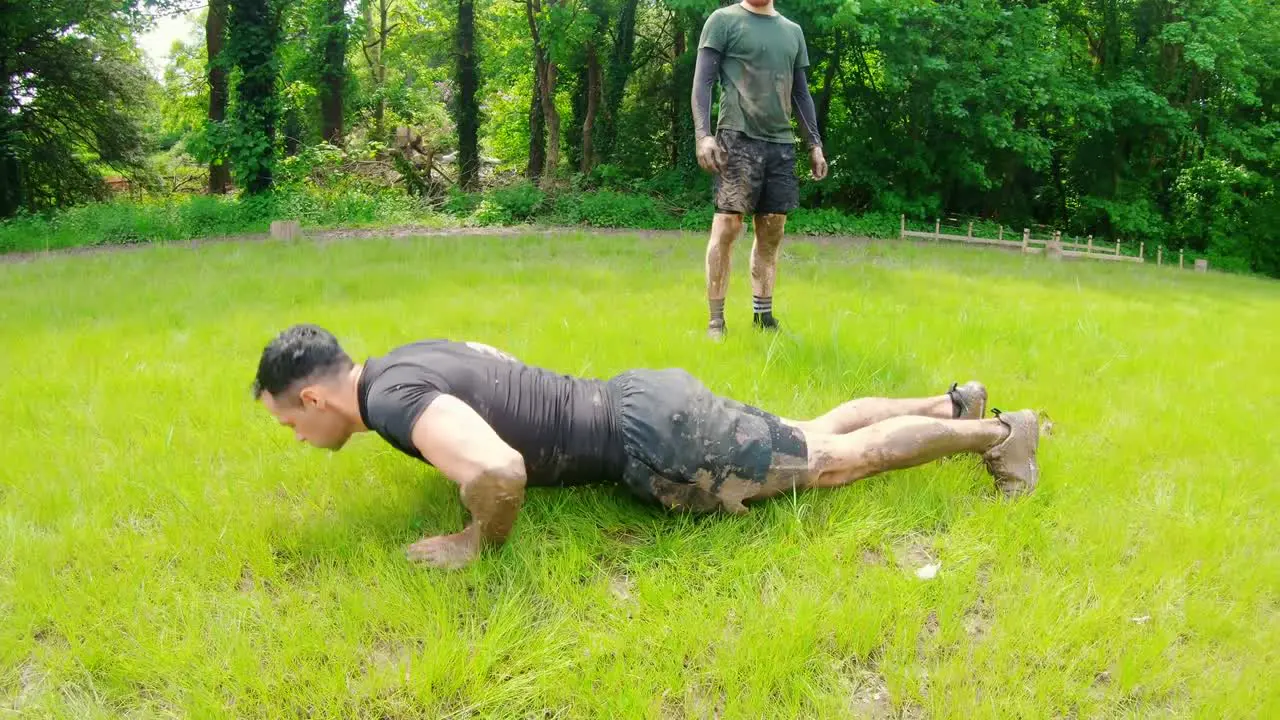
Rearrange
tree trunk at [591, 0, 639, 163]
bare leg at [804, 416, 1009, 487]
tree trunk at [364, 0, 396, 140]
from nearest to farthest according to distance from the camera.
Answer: bare leg at [804, 416, 1009, 487], tree trunk at [591, 0, 639, 163], tree trunk at [364, 0, 396, 140]

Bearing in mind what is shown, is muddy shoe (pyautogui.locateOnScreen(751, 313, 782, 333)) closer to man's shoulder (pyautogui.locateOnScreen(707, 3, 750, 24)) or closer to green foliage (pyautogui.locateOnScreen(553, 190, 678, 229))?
man's shoulder (pyautogui.locateOnScreen(707, 3, 750, 24))

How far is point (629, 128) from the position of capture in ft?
73.5

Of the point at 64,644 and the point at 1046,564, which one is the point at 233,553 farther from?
the point at 1046,564

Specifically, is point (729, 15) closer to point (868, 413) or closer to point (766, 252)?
point (766, 252)

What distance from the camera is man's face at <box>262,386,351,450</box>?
2465 millimetres

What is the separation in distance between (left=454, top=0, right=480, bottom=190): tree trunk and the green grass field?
727 inches

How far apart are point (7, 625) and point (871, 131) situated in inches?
821

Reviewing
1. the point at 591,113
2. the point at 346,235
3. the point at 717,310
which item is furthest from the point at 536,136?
the point at 717,310

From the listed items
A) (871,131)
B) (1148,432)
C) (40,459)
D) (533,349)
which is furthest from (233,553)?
(871,131)

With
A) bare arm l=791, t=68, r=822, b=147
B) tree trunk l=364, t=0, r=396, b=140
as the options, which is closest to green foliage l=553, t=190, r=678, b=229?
tree trunk l=364, t=0, r=396, b=140

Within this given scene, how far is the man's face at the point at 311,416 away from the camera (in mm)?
2465

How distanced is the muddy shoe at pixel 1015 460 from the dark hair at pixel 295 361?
7.50ft

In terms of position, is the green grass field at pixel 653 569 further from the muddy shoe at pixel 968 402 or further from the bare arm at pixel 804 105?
the bare arm at pixel 804 105

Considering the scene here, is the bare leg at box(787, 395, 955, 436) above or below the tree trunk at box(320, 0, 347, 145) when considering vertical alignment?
below
